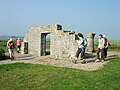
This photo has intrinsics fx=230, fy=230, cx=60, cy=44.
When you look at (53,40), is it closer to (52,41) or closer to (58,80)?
(52,41)

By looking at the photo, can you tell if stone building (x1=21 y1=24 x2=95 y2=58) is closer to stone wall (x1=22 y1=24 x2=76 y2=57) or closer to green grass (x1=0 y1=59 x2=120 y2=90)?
stone wall (x1=22 y1=24 x2=76 y2=57)

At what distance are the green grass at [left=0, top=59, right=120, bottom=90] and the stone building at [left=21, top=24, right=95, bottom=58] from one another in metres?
7.05

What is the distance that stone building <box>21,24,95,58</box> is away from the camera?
20.1 m

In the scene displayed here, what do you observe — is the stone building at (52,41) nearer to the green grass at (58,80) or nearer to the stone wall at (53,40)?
the stone wall at (53,40)

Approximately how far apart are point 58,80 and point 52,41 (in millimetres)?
10778

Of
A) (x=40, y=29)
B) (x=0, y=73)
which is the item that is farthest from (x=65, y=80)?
(x=40, y=29)

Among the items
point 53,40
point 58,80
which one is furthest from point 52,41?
point 58,80

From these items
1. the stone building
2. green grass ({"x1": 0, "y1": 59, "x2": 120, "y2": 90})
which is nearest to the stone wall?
the stone building

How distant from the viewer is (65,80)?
10773 millimetres

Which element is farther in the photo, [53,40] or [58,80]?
[53,40]

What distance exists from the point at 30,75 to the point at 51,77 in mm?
1417

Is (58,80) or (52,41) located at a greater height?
(52,41)

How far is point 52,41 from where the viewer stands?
21484 mm

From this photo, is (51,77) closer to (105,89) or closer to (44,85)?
(44,85)
